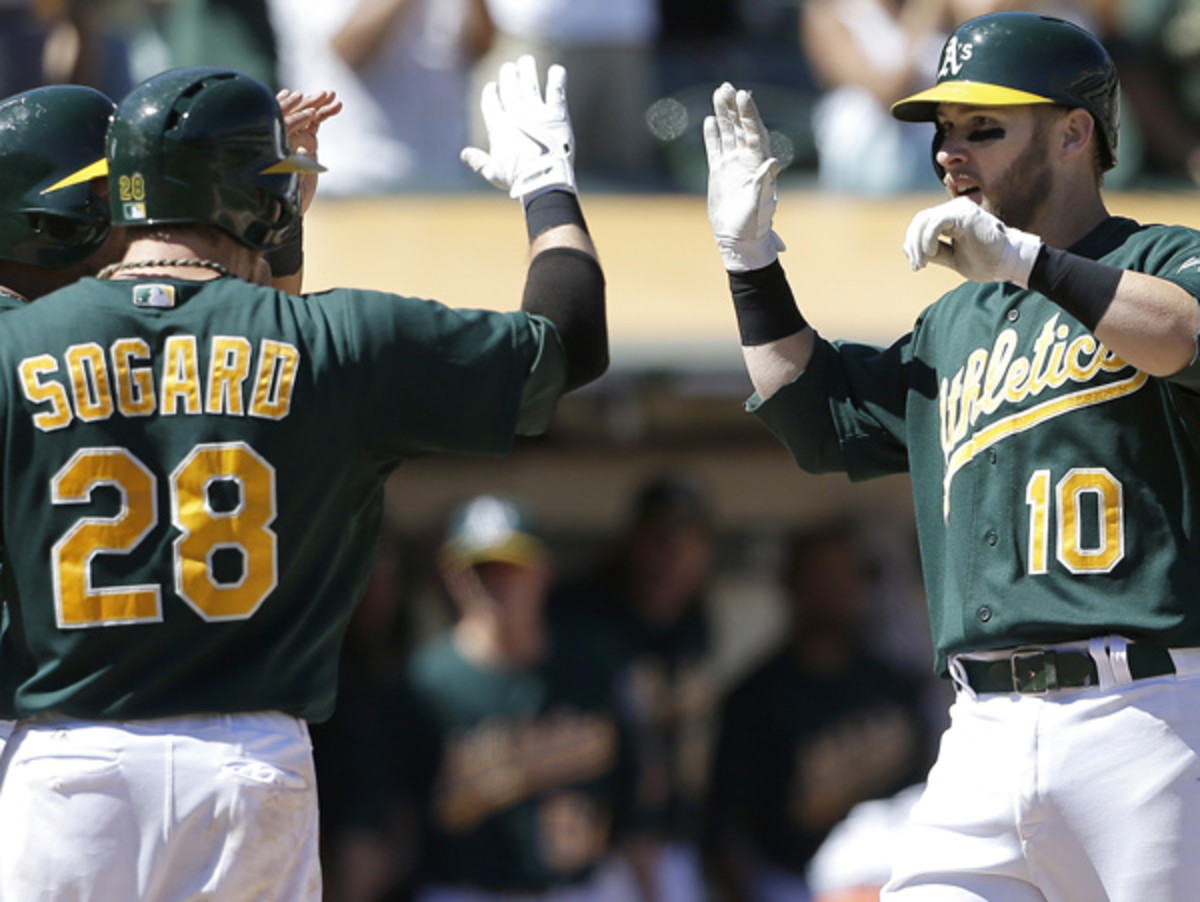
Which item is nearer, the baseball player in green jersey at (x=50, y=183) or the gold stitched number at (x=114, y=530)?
the gold stitched number at (x=114, y=530)

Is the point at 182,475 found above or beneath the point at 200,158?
beneath

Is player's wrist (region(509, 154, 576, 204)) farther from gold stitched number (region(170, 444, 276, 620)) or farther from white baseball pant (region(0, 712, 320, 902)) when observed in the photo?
white baseball pant (region(0, 712, 320, 902))

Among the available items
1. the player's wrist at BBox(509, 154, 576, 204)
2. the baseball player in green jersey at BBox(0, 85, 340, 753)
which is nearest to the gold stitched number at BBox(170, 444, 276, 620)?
the baseball player in green jersey at BBox(0, 85, 340, 753)

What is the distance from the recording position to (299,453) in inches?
123

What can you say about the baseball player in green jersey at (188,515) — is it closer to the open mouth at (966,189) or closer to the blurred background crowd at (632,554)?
the open mouth at (966,189)

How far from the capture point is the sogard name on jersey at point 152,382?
3.08 metres

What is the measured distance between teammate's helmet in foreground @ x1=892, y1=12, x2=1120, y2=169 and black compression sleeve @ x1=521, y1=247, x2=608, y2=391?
0.67 meters

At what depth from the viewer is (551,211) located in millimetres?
3439

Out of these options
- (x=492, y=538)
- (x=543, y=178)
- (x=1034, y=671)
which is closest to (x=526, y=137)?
(x=543, y=178)

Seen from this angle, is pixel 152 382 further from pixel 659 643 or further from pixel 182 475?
pixel 659 643

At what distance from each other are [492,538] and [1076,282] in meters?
3.21

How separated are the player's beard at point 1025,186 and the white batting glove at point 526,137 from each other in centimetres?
70

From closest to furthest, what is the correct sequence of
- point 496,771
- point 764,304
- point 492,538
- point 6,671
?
point 6,671
point 764,304
point 496,771
point 492,538

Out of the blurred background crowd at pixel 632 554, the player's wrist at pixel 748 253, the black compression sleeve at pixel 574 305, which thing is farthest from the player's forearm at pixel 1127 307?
the blurred background crowd at pixel 632 554
